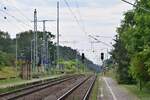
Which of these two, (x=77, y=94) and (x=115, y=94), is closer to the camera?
(x=115, y=94)

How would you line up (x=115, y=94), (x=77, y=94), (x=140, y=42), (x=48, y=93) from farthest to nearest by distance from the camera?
(x=140, y=42) → (x=48, y=93) → (x=77, y=94) → (x=115, y=94)

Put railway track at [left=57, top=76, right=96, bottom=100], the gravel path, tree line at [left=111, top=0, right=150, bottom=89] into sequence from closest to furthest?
the gravel path
railway track at [left=57, top=76, right=96, bottom=100]
tree line at [left=111, top=0, right=150, bottom=89]

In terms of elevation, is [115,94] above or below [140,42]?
below

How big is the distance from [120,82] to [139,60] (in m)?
25.1

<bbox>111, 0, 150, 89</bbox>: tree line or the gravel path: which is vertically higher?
<bbox>111, 0, 150, 89</bbox>: tree line

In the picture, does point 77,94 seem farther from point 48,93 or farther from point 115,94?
point 115,94

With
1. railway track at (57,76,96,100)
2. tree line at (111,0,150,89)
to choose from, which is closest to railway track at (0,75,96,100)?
railway track at (57,76,96,100)

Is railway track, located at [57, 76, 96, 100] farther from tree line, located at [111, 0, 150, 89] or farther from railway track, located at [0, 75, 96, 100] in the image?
tree line, located at [111, 0, 150, 89]

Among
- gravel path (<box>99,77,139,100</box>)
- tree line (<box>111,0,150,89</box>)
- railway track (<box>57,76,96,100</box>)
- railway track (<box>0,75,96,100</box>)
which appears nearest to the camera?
gravel path (<box>99,77,139,100</box>)

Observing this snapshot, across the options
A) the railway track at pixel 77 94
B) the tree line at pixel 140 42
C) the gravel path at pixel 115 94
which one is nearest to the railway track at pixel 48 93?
the railway track at pixel 77 94

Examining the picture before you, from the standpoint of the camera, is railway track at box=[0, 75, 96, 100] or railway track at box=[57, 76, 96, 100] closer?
railway track at box=[0, 75, 96, 100]

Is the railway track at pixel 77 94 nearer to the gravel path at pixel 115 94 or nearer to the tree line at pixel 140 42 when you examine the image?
the gravel path at pixel 115 94

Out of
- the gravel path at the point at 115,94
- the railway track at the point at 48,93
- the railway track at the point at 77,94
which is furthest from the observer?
the railway track at the point at 77,94

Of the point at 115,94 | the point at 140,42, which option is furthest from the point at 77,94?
the point at 140,42
